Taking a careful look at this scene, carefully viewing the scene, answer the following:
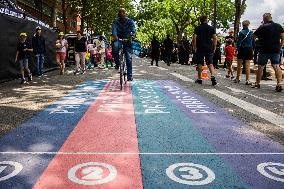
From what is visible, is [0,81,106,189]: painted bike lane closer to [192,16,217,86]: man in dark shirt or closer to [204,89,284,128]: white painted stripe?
[204,89,284,128]: white painted stripe

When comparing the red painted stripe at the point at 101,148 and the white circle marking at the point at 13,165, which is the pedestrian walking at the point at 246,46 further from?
the white circle marking at the point at 13,165

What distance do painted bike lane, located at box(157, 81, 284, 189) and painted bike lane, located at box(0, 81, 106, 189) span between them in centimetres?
181

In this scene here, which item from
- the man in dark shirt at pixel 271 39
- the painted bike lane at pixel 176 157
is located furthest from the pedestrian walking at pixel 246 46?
the painted bike lane at pixel 176 157

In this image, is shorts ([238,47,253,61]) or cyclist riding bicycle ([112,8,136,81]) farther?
shorts ([238,47,253,61])

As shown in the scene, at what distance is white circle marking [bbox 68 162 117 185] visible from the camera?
332 cm

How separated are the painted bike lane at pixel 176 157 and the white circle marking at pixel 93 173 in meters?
0.29

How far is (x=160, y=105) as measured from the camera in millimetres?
7633

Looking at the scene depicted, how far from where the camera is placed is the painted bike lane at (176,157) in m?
3.32

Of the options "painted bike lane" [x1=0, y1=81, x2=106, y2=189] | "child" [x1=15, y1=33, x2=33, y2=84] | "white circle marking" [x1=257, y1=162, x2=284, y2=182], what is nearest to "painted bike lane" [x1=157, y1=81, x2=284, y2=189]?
"white circle marking" [x1=257, y1=162, x2=284, y2=182]

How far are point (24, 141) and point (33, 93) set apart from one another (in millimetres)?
5433

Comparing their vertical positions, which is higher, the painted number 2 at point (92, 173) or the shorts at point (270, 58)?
the shorts at point (270, 58)

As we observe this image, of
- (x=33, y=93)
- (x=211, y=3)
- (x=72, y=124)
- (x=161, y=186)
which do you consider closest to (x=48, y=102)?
(x=33, y=93)

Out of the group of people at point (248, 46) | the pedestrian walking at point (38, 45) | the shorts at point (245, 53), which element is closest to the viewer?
the group of people at point (248, 46)

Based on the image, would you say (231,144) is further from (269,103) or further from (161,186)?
(269,103)
